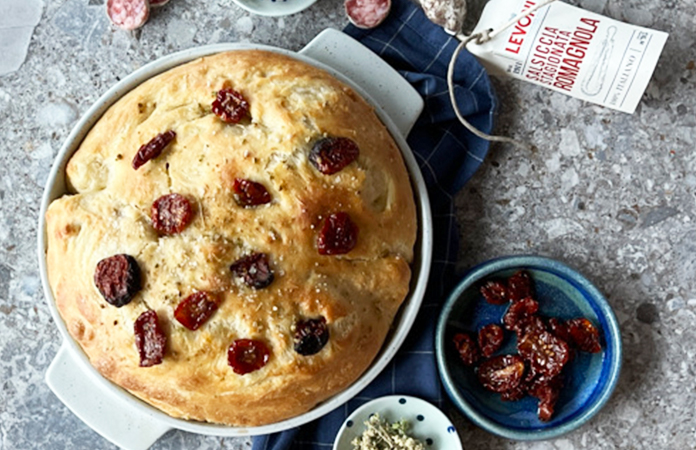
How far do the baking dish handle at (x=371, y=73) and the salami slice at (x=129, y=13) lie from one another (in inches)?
24.6

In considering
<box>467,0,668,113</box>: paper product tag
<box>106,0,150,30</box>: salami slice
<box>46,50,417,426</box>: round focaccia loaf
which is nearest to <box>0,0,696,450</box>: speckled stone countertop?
<box>106,0,150,30</box>: salami slice

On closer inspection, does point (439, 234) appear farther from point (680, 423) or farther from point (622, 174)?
point (680, 423)

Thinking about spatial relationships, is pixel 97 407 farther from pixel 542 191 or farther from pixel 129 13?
pixel 542 191

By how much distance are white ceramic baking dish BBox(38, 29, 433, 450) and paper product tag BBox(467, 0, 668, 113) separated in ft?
1.24

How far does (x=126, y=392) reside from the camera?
288 centimetres

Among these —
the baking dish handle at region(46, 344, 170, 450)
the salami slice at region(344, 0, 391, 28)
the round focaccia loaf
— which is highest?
the salami slice at region(344, 0, 391, 28)

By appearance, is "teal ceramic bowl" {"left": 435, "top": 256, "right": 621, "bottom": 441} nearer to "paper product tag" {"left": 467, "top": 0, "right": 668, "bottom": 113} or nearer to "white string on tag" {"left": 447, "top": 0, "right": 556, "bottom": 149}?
"white string on tag" {"left": 447, "top": 0, "right": 556, "bottom": 149}

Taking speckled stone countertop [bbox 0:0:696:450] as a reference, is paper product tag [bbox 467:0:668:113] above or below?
above

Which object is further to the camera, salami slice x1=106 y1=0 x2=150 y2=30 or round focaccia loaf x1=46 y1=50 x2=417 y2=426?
salami slice x1=106 y1=0 x2=150 y2=30

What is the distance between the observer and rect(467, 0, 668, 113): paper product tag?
3.08 metres

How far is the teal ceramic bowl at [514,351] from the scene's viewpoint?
304cm

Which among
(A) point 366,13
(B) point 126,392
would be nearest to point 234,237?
(B) point 126,392

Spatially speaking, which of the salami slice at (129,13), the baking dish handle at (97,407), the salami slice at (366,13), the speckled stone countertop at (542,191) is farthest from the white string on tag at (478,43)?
the baking dish handle at (97,407)

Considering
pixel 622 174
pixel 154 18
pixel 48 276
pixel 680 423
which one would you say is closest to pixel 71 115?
pixel 154 18
